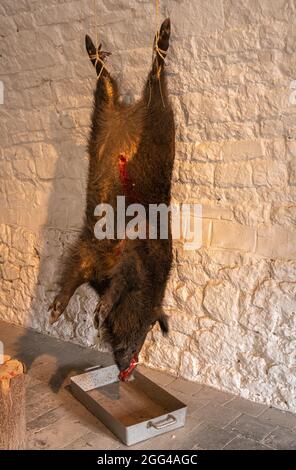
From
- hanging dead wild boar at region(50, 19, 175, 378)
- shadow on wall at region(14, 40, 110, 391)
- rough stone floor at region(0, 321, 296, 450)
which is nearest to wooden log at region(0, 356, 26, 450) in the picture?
rough stone floor at region(0, 321, 296, 450)

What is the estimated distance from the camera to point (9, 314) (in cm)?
361

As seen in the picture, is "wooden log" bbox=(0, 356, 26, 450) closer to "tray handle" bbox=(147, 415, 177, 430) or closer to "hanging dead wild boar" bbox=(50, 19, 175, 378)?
"hanging dead wild boar" bbox=(50, 19, 175, 378)

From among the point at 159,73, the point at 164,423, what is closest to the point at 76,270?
the point at 164,423

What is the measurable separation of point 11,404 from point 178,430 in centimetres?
81

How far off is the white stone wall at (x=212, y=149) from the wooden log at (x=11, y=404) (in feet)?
3.53

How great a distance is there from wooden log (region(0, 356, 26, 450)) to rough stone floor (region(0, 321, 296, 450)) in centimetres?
22

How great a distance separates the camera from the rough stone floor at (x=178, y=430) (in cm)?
211

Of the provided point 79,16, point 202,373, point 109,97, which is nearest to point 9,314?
point 202,373

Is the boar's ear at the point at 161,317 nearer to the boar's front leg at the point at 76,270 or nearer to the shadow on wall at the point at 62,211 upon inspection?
the boar's front leg at the point at 76,270

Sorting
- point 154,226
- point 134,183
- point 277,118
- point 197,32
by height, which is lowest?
point 154,226

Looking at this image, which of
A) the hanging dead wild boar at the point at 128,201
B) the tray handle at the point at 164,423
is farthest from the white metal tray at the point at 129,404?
the hanging dead wild boar at the point at 128,201

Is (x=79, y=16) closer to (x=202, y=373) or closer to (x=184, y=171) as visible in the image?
(x=184, y=171)

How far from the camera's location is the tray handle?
2.08 metres

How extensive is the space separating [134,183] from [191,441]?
49.5 inches
